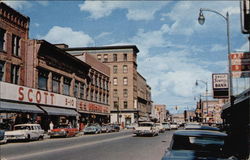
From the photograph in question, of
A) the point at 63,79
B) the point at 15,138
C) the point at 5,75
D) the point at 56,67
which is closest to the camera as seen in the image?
the point at 15,138

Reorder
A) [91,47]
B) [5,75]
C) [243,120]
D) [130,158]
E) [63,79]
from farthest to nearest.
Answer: [91,47], [63,79], [5,75], [243,120], [130,158]

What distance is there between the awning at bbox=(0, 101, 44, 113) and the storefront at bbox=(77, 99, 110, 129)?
649 inches

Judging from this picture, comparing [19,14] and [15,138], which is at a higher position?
[19,14]

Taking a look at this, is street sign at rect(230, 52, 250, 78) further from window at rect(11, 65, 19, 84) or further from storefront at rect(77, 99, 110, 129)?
storefront at rect(77, 99, 110, 129)

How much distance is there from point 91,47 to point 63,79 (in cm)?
4673

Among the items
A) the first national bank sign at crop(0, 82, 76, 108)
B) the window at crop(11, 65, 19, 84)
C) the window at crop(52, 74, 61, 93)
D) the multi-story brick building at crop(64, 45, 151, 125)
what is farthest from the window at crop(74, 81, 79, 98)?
the multi-story brick building at crop(64, 45, 151, 125)

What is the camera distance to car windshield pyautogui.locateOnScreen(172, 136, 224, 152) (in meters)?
7.22

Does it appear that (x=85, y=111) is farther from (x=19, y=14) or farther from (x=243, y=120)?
(x=243, y=120)

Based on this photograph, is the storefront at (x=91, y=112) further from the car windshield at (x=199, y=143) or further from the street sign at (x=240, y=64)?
the car windshield at (x=199, y=143)

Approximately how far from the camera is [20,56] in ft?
126

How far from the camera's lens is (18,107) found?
112 feet

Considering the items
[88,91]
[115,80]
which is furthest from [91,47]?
[88,91]

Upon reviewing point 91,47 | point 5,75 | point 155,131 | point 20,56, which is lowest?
point 155,131

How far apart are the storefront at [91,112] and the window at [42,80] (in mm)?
11648
